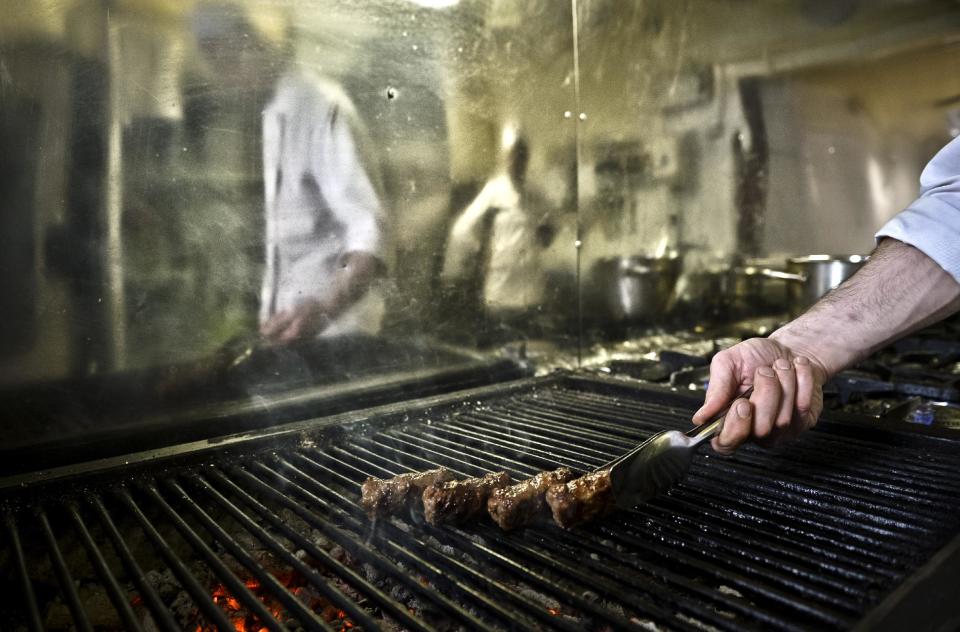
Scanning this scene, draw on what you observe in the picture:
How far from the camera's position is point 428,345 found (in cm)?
299

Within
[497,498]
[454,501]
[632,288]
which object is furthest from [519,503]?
[632,288]

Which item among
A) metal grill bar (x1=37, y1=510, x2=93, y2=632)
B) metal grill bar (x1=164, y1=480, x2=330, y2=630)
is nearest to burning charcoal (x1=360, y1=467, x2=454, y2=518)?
metal grill bar (x1=164, y1=480, x2=330, y2=630)

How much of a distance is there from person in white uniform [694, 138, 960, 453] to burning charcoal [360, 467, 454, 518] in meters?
0.77

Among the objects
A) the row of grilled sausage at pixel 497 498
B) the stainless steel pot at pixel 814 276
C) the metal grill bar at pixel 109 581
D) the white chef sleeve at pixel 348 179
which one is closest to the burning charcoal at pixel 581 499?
the row of grilled sausage at pixel 497 498

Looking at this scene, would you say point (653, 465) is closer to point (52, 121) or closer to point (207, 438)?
point (207, 438)

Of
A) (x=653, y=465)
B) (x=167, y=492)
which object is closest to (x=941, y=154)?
(x=653, y=465)

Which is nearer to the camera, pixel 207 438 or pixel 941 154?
pixel 941 154

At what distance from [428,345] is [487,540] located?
1.49 meters

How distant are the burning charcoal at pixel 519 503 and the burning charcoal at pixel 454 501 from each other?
32mm

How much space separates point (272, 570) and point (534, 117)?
2.34 m

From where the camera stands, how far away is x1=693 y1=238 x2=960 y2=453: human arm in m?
1.77

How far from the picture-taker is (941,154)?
1984 millimetres

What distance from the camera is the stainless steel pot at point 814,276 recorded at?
11.7 feet

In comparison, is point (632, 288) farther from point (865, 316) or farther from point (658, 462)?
point (658, 462)
